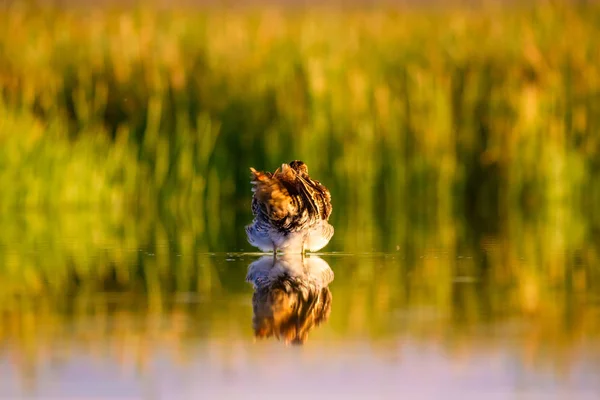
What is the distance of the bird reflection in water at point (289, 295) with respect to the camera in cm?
639

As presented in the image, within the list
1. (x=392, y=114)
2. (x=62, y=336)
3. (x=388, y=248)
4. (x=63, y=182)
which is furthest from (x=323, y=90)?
(x=62, y=336)

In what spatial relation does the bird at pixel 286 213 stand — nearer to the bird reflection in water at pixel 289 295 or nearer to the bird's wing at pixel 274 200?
the bird's wing at pixel 274 200

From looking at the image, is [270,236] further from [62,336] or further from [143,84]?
[143,84]

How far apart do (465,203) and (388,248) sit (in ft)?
17.1

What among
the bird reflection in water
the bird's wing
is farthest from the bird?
the bird reflection in water

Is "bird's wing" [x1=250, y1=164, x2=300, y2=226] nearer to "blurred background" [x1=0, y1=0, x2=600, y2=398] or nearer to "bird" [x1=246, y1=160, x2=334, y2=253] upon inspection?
"bird" [x1=246, y1=160, x2=334, y2=253]

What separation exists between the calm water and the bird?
0.57 ft

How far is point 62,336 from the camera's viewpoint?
6148 mm

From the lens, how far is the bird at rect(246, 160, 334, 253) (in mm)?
9023

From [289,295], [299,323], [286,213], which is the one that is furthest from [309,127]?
[299,323]

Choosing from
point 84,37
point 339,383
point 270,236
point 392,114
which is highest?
point 84,37

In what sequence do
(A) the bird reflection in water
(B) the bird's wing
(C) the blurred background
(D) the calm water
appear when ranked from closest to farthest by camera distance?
(D) the calm water
(A) the bird reflection in water
(B) the bird's wing
(C) the blurred background

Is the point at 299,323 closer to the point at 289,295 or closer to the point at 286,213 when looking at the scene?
the point at 289,295

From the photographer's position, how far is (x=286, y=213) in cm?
903
